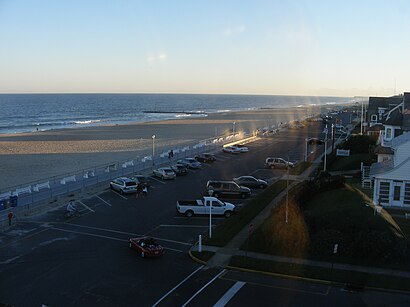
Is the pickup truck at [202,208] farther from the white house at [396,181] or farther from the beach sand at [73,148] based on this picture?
the beach sand at [73,148]

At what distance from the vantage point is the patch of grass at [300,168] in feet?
153

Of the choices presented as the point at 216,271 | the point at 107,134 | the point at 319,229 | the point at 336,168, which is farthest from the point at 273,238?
the point at 107,134

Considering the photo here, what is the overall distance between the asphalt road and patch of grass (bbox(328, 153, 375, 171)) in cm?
1977

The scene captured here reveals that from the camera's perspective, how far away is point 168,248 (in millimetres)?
23422

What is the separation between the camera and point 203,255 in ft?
72.4

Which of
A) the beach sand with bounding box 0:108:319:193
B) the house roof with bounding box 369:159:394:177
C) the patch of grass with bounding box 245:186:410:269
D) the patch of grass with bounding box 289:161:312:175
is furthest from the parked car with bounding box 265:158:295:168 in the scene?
the patch of grass with bounding box 245:186:410:269

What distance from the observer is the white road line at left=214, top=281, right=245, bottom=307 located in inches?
669

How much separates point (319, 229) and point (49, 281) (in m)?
13.0

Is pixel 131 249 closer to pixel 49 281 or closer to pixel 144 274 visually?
pixel 144 274

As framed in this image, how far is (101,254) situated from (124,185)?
→ 44.4 ft

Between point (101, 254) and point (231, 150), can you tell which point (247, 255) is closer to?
point (101, 254)

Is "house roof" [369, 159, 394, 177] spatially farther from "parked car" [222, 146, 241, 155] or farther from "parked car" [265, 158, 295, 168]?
"parked car" [222, 146, 241, 155]

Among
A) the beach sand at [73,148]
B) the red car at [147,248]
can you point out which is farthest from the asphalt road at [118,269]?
the beach sand at [73,148]

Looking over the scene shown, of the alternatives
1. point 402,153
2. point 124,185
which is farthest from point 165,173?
point 402,153
